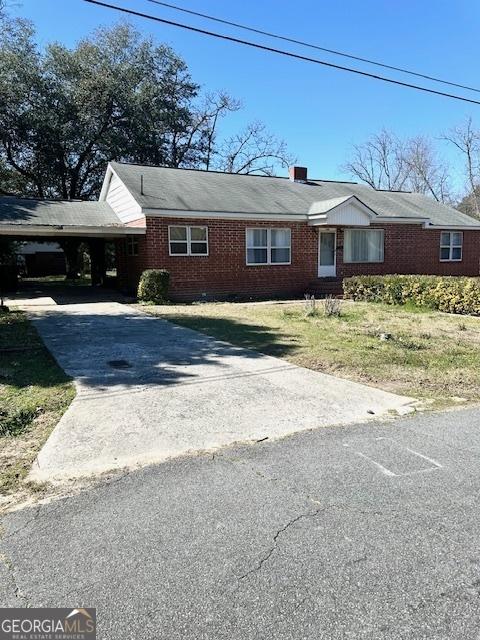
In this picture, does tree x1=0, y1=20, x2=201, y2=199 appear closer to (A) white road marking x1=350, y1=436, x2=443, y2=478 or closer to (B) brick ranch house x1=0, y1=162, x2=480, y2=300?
(B) brick ranch house x1=0, y1=162, x2=480, y2=300

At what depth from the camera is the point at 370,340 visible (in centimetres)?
925

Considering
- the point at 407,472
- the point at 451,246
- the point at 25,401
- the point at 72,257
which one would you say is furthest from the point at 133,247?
the point at 407,472

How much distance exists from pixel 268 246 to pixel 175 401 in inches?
517

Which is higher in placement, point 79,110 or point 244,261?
point 79,110

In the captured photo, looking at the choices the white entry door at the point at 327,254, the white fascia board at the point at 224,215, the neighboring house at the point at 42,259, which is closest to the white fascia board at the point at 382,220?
the white fascia board at the point at 224,215

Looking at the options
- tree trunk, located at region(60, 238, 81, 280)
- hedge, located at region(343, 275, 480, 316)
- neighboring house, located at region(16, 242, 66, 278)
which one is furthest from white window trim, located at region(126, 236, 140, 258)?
neighboring house, located at region(16, 242, 66, 278)

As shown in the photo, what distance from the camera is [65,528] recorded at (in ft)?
9.82

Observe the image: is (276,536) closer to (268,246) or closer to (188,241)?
(188,241)

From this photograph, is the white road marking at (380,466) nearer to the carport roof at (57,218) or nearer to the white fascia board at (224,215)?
the white fascia board at (224,215)

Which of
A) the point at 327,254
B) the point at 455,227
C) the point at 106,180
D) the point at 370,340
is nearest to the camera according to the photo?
the point at 370,340

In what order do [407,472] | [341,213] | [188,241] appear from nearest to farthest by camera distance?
[407,472]
[188,241]
[341,213]

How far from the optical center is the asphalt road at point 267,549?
224 cm

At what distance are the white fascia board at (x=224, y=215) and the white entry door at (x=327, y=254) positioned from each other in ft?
4.60

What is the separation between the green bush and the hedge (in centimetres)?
654
